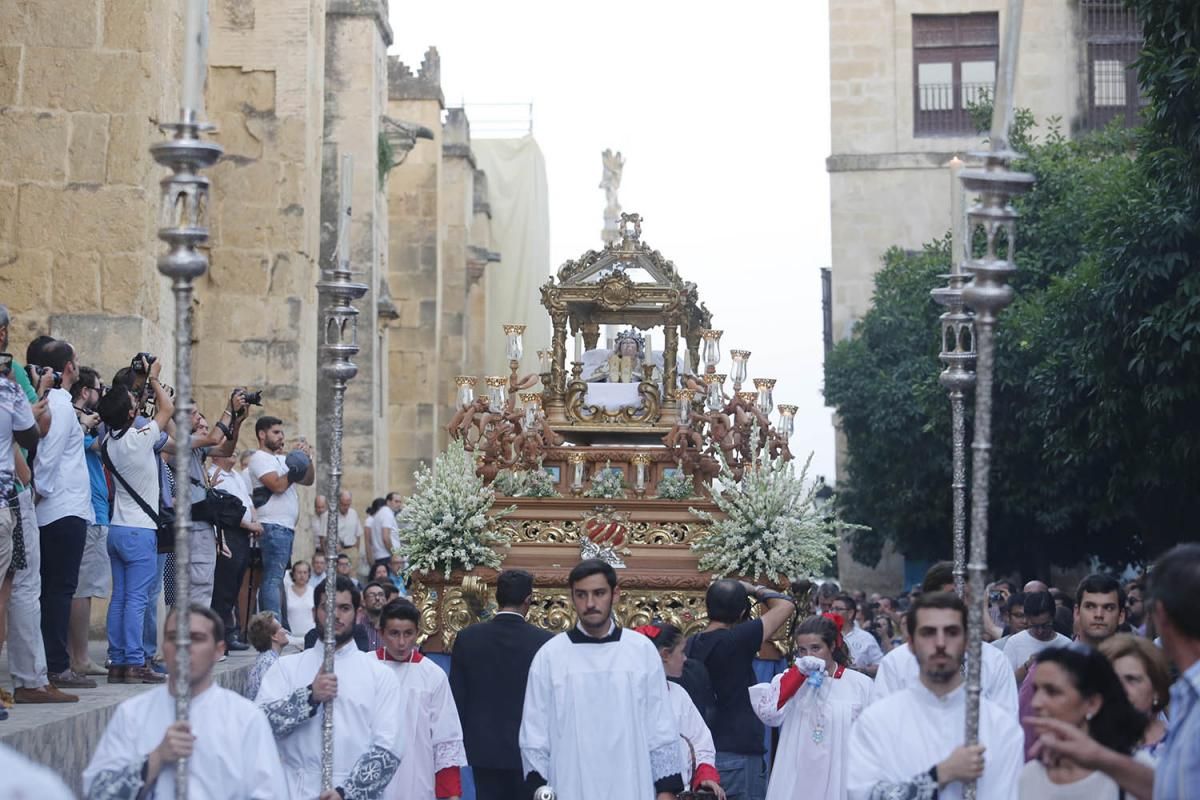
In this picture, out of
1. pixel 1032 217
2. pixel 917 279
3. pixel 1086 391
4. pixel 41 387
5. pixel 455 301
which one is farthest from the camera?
pixel 455 301

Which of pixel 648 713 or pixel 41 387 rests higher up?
pixel 41 387

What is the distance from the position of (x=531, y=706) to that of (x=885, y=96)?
36140 mm

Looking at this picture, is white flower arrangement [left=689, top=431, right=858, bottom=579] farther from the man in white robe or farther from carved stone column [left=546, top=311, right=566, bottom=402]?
the man in white robe

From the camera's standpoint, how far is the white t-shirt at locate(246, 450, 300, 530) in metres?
14.2

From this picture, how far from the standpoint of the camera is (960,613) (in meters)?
6.38

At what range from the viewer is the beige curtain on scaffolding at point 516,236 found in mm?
40938

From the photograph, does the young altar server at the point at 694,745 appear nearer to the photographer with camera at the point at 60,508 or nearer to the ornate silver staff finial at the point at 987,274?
the ornate silver staff finial at the point at 987,274

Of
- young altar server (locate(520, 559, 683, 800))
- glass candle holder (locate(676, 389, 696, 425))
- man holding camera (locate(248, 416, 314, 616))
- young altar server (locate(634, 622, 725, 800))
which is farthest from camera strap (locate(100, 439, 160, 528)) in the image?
glass candle holder (locate(676, 389, 696, 425))

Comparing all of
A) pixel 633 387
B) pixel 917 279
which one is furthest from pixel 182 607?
pixel 917 279

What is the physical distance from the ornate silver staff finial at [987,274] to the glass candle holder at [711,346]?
9859mm

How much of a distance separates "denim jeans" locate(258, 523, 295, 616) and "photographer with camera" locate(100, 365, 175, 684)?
366cm

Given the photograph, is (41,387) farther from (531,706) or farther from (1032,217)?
(1032,217)

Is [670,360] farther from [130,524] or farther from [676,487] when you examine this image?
[130,524]

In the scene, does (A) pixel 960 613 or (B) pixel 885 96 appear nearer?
(A) pixel 960 613
